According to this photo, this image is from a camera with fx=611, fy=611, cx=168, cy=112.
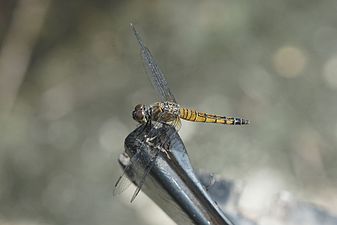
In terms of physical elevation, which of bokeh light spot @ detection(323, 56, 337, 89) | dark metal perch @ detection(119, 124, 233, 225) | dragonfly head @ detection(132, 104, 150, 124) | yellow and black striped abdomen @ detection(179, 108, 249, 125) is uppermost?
bokeh light spot @ detection(323, 56, 337, 89)

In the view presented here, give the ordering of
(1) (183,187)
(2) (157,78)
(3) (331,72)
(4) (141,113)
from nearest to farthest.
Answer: (1) (183,187), (4) (141,113), (2) (157,78), (3) (331,72)

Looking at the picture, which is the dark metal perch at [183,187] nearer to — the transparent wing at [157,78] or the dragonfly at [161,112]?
the dragonfly at [161,112]

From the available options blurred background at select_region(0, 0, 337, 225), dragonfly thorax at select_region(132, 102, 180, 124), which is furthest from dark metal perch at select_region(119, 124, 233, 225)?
blurred background at select_region(0, 0, 337, 225)

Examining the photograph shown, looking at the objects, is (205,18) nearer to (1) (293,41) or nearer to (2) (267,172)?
(1) (293,41)

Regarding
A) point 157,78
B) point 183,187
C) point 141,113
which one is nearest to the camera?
point 183,187

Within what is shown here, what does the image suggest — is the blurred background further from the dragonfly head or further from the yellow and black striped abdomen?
the dragonfly head

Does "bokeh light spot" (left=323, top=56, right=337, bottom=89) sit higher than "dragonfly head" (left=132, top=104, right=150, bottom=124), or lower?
higher

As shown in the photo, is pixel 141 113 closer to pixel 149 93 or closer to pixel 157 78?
pixel 157 78

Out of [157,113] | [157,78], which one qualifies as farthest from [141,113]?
[157,78]

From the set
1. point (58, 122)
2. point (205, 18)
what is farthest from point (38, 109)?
point (205, 18)
